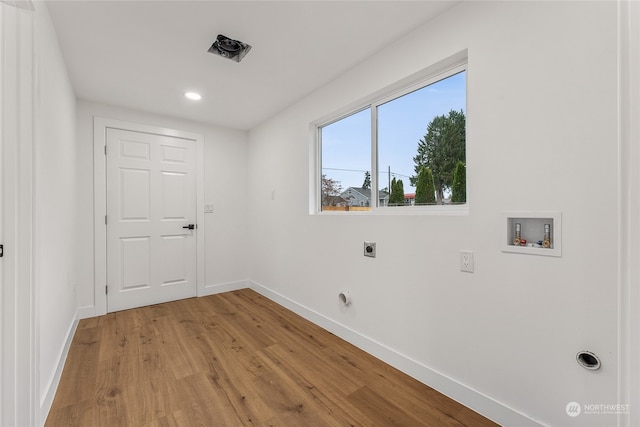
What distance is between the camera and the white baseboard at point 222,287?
3.60 metres

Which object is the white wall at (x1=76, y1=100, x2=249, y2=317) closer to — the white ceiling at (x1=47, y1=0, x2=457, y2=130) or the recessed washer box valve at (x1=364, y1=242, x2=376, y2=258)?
the white ceiling at (x1=47, y1=0, x2=457, y2=130)

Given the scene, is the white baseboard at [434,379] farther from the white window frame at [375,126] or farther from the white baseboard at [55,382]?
the white baseboard at [55,382]

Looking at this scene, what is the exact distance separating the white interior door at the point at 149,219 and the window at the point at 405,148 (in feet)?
6.53

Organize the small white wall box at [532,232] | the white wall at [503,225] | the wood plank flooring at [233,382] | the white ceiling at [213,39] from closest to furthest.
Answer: the white wall at [503,225], the small white wall box at [532,232], the wood plank flooring at [233,382], the white ceiling at [213,39]

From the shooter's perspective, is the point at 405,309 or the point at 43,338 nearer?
the point at 43,338

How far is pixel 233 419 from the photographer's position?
1.47m

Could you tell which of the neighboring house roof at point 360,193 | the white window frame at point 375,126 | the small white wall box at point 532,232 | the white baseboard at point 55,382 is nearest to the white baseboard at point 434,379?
the small white wall box at point 532,232

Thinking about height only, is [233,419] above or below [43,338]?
below

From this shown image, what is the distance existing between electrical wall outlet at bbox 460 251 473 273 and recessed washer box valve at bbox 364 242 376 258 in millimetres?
660

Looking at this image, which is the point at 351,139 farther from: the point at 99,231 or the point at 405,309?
the point at 99,231

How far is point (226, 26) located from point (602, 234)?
227 centimetres

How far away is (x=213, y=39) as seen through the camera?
191cm

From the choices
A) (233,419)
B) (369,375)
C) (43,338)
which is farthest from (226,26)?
(369,375)

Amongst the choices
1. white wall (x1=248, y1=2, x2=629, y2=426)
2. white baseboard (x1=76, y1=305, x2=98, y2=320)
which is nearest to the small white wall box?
white wall (x1=248, y1=2, x2=629, y2=426)
